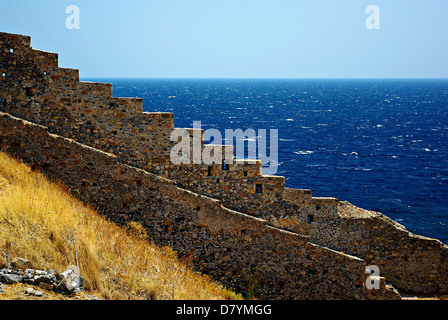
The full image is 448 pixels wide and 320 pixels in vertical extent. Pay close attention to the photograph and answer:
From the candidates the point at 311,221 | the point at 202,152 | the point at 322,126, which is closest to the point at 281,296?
the point at 311,221

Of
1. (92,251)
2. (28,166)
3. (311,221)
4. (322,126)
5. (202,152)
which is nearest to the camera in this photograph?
(92,251)

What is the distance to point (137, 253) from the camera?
12562 mm

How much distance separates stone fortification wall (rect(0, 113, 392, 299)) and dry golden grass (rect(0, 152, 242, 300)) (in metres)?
1.06

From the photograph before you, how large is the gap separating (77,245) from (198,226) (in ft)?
18.5

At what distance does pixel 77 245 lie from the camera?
34.9ft

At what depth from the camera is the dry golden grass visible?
9.86 metres

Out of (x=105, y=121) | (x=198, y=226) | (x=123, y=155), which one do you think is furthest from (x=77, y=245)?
(x=105, y=121)

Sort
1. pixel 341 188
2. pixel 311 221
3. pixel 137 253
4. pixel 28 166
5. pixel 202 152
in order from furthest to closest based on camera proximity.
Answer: pixel 341 188, pixel 311 221, pixel 202 152, pixel 28 166, pixel 137 253

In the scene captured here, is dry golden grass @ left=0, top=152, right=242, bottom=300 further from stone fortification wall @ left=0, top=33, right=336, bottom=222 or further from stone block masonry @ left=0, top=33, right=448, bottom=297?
stone fortification wall @ left=0, top=33, right=336, bottom=222

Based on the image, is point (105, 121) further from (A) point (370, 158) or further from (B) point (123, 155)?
(A) point (370, 158)

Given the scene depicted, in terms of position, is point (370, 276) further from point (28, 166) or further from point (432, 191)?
point (432, 191)

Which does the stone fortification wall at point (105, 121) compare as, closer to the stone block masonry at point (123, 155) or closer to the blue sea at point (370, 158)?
the stone block masonry at point (123, 155)
